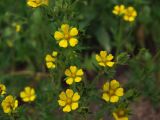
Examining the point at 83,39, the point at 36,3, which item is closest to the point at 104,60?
the point at 36,3

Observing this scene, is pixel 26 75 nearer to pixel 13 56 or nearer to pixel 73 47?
pixel 13 56

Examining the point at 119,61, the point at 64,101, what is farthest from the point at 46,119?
the point at 119,61

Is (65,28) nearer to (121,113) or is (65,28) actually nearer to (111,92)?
(111,92)

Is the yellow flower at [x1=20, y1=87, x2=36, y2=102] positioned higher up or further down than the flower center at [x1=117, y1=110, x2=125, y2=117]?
higher up

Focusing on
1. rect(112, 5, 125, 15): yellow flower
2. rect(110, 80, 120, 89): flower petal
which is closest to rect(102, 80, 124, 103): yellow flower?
Answer: rect(110, 80, 120, 89): flower petal

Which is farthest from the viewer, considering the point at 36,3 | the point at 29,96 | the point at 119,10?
the point at 119,10

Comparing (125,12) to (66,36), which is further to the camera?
(125,12)

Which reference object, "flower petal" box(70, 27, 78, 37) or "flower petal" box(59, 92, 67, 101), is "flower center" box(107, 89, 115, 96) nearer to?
"flower petal" box(59, 92, 67, 101)
